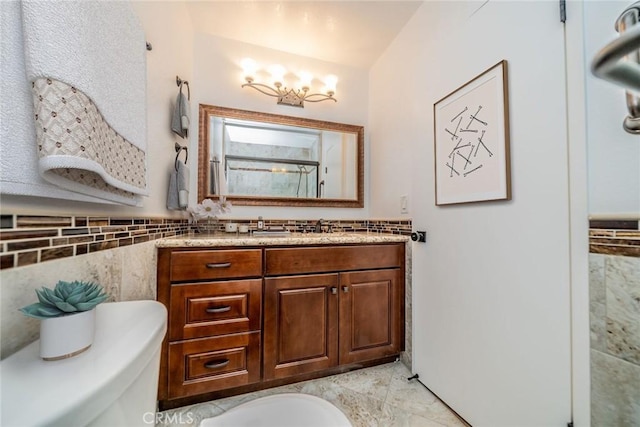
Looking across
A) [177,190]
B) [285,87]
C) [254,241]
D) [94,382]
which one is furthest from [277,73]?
[94,382]

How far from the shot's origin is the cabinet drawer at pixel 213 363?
1141 mm

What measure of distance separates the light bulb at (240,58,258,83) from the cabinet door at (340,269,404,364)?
1.66m

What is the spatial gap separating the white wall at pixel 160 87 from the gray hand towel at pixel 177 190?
30mm

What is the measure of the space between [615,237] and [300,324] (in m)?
1.28

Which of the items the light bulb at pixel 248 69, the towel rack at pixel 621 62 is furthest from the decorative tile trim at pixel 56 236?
the light bulb at pixel 248 69

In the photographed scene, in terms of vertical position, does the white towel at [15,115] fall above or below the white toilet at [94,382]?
above

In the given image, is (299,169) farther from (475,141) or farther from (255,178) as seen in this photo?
(475,141)

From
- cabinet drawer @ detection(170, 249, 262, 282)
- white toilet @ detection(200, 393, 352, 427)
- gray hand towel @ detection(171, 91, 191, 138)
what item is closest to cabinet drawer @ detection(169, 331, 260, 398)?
white toilet @ detection(200, 393, 352, 427)

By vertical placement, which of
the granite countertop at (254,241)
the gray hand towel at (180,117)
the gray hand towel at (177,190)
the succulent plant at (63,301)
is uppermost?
the gray hand towel at (180,117)

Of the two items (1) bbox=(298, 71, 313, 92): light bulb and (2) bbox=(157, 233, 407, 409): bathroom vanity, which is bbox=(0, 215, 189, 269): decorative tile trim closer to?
(2) bbox=(157, 233, 407, 409): bathroom vanity

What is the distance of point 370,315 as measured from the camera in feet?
4.86

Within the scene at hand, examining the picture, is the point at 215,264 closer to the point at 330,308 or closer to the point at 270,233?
the point at 270,233

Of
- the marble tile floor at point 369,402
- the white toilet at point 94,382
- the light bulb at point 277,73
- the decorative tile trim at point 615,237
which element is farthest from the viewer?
the light bulb at point 277,73

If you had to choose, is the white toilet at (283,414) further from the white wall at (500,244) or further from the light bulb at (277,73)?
the light bulb at (277,73)
